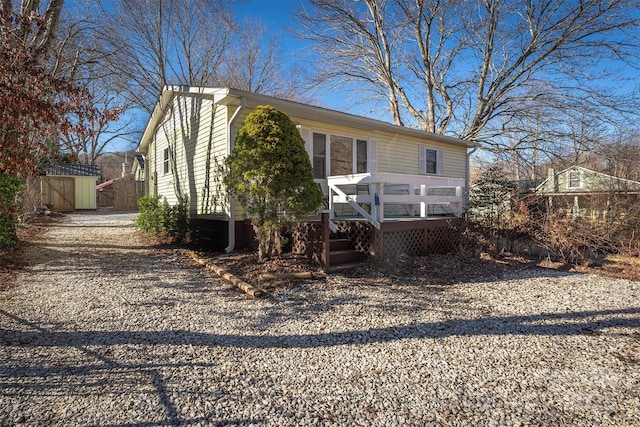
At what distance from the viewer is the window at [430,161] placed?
1180 cm

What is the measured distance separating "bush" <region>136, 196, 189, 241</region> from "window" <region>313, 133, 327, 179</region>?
3.54 metres

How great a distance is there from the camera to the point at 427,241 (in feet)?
25.7

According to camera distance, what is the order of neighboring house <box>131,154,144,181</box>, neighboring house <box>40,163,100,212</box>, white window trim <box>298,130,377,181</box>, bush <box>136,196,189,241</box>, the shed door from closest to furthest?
white window trim <box>298,130,377,181</box> < bush <box>136,196,189,241</box> < the shed door < neighboring house <box>40,163,100,212</box> < neighboring house <box>131,154,144,181</box>

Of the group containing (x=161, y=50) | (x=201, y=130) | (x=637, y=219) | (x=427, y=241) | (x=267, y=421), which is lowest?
(x=267, y=421)

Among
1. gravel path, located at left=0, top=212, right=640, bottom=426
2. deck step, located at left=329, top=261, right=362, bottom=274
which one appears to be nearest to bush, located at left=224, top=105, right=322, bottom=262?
deck step, located at left=329, top=261, right=362, bottom=274

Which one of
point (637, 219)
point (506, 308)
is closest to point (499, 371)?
point (506, 308)

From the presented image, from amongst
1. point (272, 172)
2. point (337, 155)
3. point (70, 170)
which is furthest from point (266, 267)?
point (70, 170)

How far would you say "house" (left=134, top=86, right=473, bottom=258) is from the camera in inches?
281

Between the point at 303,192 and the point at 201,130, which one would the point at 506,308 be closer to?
the point at 303,192

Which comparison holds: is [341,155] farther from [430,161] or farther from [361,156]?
[430,161]

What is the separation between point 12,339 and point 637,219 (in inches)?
406

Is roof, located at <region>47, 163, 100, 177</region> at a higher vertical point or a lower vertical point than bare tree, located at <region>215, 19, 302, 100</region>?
lower

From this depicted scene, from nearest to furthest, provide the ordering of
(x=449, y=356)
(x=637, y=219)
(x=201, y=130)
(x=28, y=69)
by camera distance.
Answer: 1. (x=449, y=356)
2. (x=28, y=69)
3. (x=637, y=219)
4. (x=201, y=130)

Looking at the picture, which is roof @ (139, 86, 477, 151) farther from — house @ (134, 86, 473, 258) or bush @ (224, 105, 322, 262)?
bush @ (224, 105, 322, 262)
